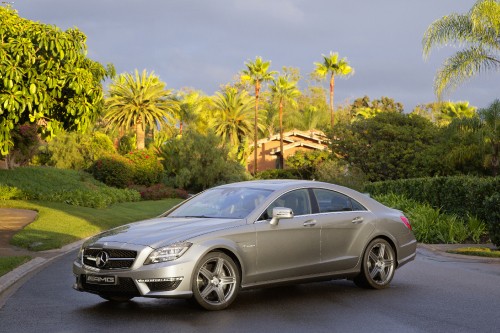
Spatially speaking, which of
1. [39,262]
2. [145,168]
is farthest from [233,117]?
[39,262]

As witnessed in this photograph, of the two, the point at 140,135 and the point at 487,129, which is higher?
the point at 140,135

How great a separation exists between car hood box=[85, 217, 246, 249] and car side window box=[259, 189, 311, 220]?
820mm

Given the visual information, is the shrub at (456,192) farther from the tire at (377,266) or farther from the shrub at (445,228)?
the tire at (377,266)

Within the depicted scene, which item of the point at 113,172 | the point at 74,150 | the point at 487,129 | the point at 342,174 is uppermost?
the point at 74,150

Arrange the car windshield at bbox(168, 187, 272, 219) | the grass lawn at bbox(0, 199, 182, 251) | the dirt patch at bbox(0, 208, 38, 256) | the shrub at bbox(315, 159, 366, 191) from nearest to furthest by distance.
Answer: the car windshield at bbox(168, 187, 272, 219) → the dirt patch at bbox(0, 208, 38, 256) → the grass lawn at bbox(0, 199, 182, 251) → the shrub at bbox(315, 159, 366, 191)

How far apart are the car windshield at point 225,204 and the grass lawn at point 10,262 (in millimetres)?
4618

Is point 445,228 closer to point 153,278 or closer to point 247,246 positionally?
point 247,246

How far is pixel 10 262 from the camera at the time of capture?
15844 mm

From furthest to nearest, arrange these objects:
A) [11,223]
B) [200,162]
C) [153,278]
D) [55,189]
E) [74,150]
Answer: [200,162], [74,150], [55,189], [11,223], [153,278]

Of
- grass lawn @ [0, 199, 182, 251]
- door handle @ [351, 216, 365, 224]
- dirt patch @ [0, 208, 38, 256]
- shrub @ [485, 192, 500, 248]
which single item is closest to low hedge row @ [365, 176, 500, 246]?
shrub @ [485, 192, 500, 248]

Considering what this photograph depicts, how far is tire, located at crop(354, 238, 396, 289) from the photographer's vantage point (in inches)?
460

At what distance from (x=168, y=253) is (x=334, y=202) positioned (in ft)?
10.2

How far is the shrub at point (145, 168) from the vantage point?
62.3 m

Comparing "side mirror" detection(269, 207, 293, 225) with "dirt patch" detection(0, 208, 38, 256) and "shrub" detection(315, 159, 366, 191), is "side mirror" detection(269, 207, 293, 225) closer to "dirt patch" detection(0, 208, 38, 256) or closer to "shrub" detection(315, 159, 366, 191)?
"dirt patch" detection(0, 208, 38, 256)
